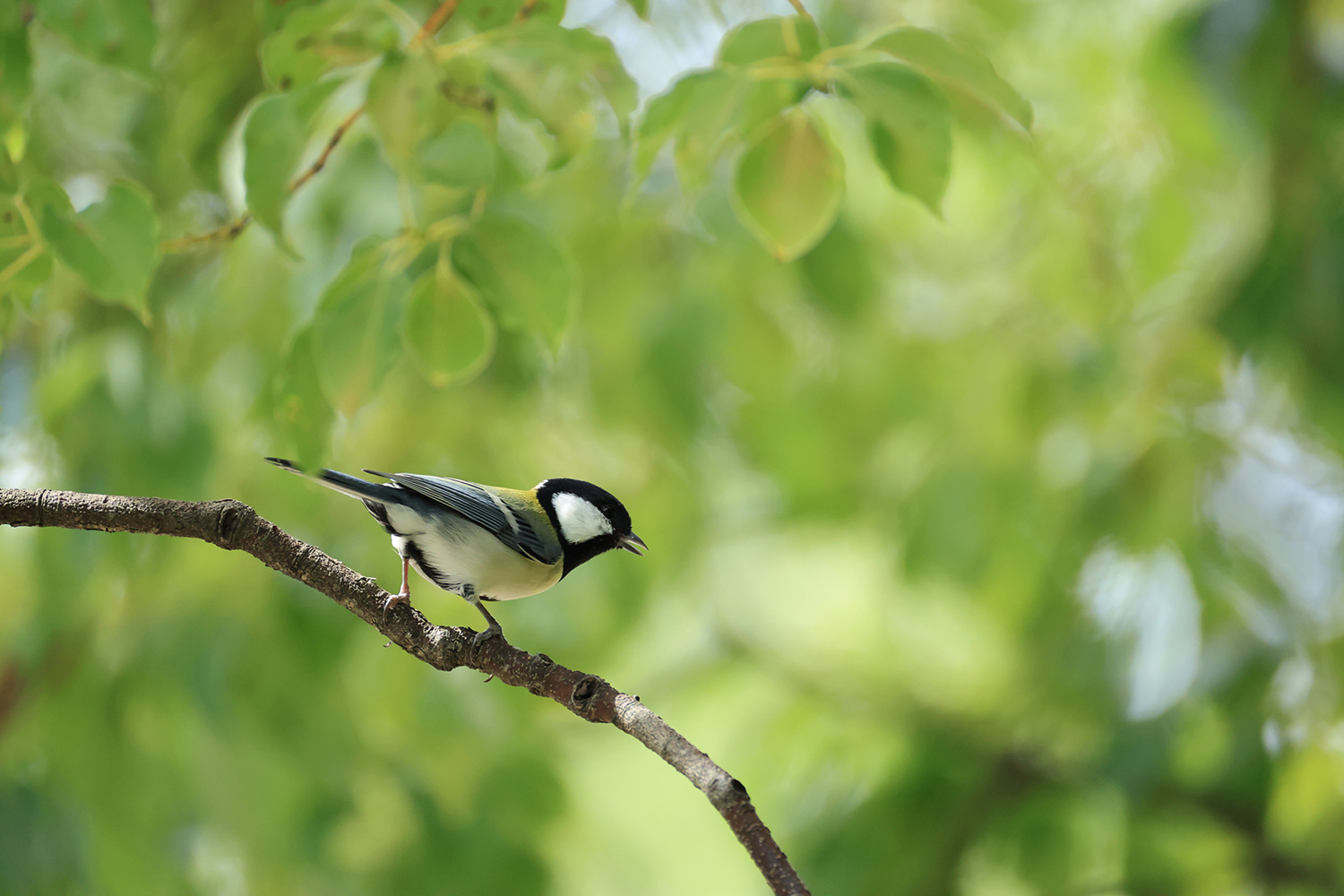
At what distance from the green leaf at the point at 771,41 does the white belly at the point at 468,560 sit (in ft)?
1.76

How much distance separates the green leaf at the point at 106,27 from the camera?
2.98 feet

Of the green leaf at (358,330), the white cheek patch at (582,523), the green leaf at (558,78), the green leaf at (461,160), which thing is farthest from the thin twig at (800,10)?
the white cheek patch at (582,523)

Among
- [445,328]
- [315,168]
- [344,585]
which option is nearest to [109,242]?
[315,168]

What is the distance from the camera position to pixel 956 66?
0.86 meters

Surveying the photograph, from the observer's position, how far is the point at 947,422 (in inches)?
88.1

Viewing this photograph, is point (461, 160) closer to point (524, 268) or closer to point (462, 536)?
point (524, 268)

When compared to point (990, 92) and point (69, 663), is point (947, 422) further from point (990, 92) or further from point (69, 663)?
point (69, 663)

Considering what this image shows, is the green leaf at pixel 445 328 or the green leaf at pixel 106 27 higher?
the green leaf at pixel 106 27

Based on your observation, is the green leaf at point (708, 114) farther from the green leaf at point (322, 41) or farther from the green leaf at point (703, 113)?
the green leaf at point (322, 41)

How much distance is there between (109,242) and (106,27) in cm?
22

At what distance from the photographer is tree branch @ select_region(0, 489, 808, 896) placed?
605 millimetres

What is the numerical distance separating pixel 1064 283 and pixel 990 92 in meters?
1.72

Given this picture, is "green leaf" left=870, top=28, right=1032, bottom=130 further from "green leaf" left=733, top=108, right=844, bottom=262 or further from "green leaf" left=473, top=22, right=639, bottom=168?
"green leaf" left=473, top=22, right=639, bottom=168

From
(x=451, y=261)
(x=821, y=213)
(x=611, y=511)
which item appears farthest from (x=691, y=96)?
(x=611, y=511)
